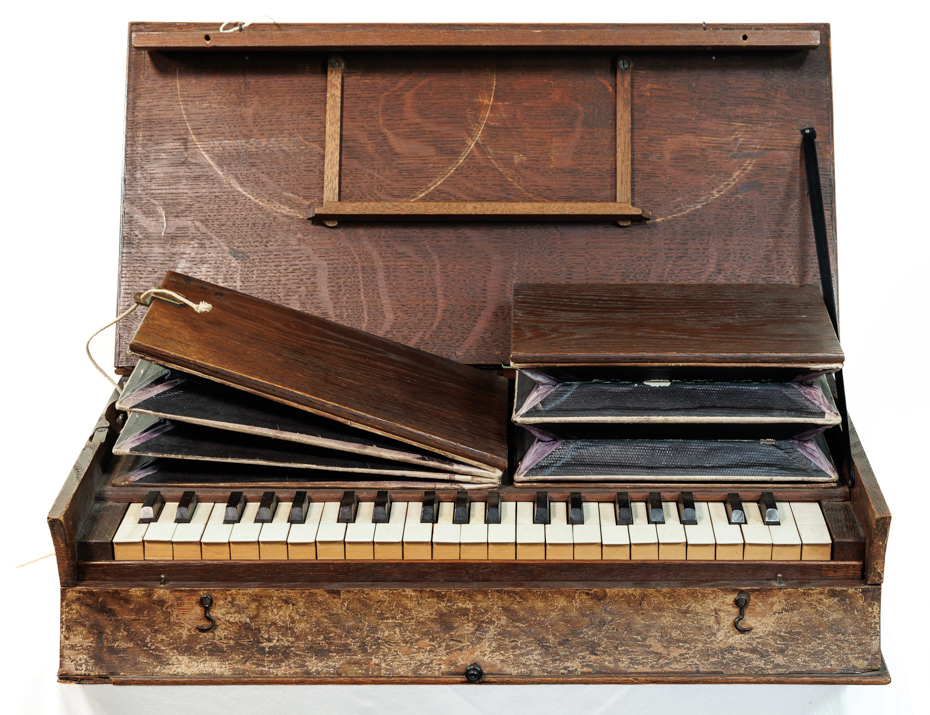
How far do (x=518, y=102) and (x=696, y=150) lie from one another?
0.50m

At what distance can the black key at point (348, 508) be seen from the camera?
102 inches

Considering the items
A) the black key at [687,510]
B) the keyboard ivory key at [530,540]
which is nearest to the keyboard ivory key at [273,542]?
the keyboard ivory key at [530,540]

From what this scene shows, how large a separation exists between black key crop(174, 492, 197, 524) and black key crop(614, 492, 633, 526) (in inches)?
38.3

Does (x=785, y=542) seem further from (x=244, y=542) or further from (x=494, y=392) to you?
(x=244, y=542)

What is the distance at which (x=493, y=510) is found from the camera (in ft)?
8.57

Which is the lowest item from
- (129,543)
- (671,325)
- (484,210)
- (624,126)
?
(129,543)

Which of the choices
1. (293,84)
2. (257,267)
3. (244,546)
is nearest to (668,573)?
(244,546)

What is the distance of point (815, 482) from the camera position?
267 cm

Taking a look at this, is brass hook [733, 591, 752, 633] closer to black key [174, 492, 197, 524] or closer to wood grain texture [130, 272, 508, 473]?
wood grain texture [130, 272, 508, 473]

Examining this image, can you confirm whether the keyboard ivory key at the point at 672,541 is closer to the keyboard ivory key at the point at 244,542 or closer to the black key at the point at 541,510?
the black key at the point at 541,510

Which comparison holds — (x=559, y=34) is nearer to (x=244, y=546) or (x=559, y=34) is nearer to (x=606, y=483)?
(x=606, y=483)

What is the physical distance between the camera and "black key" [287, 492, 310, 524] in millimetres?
2600

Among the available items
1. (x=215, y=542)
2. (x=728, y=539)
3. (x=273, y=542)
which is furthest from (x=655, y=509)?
(x=215, y=542)

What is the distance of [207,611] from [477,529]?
0.64 m
